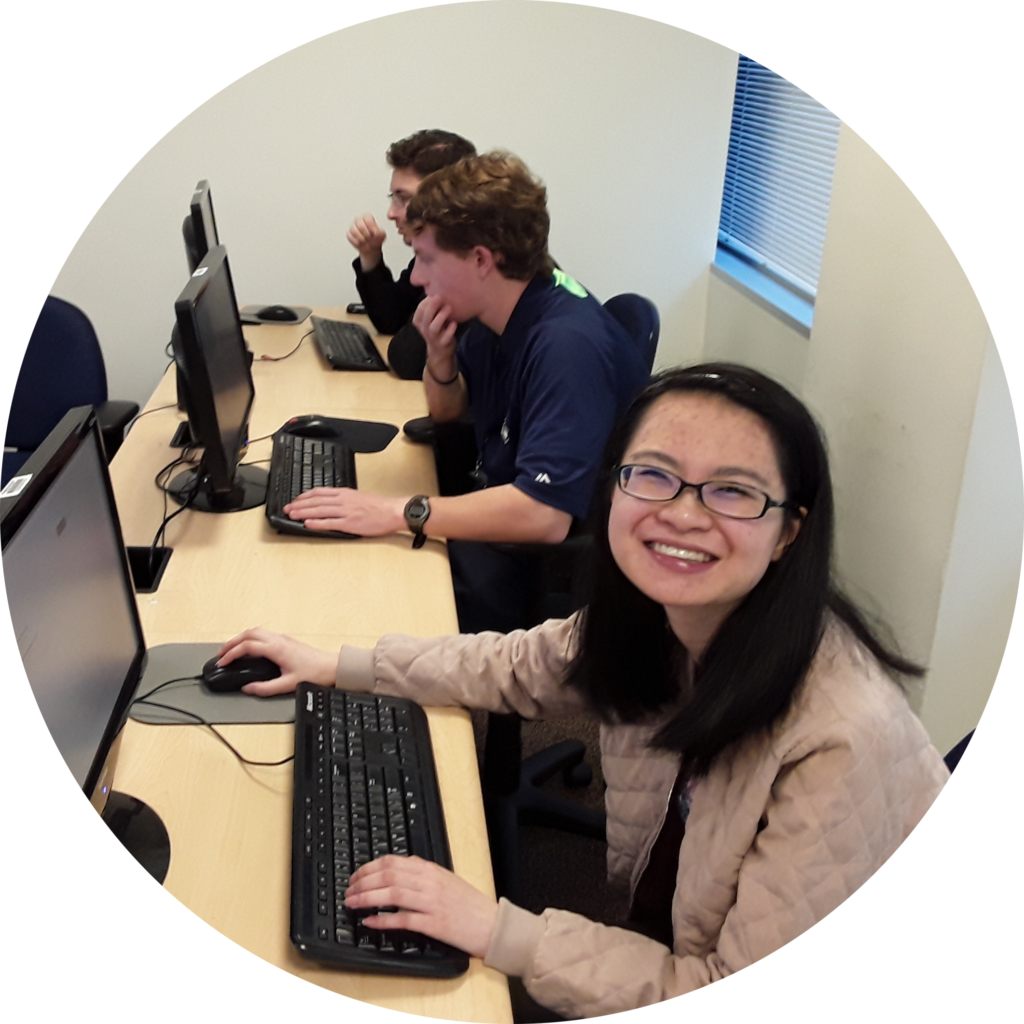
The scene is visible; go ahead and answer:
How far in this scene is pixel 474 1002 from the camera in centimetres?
83

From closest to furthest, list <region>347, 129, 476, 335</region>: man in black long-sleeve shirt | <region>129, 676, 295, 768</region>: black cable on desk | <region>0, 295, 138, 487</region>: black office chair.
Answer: <region>129, 676, 295, 768</region>: black cable on desk < <region>0, 295, 138, 487</region>: black office chair < <region>347, 129, 476, 335</region>: man in black long-sleeve shirt

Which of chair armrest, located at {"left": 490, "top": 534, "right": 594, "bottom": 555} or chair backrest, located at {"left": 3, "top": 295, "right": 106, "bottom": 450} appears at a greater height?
chair backrest, located at {"left": 3, "top": 295, "right": 106, "bottom": 450}

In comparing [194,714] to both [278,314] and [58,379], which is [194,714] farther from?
[278,314]

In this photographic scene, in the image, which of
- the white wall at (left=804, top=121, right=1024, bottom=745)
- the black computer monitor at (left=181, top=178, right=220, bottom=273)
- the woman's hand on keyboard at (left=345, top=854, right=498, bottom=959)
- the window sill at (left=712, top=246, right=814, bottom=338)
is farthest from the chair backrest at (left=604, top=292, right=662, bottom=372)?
the woman's hand on keyboard at (left=345, top=854, right=498, bottom=959)

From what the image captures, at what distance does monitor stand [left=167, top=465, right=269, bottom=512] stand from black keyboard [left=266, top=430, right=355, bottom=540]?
0.11 ft

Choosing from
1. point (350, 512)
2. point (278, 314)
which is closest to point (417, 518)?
point (350, 512)

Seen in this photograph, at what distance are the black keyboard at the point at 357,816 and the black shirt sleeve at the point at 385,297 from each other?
6.27 ft

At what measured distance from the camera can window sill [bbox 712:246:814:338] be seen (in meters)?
2.64

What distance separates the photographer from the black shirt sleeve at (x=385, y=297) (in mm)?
2941

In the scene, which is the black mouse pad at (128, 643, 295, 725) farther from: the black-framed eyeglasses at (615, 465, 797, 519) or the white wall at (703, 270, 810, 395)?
the white wall at (703, 270, 810, 395)

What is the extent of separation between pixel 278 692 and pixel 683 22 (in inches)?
37.8

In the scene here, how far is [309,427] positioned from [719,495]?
131 cm

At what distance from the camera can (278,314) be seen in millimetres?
3051

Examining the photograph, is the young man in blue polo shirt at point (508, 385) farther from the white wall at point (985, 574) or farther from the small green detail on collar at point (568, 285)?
the white wall at point (985, 574)
